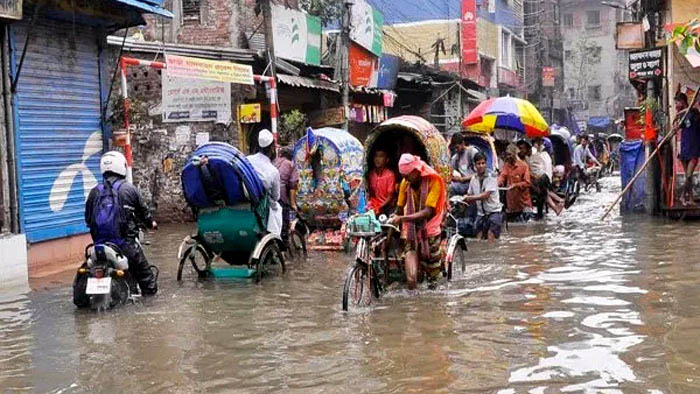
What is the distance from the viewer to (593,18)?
6116 cm

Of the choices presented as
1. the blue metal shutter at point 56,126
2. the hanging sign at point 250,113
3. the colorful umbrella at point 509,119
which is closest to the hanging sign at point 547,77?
the colorful umbrella at point 509,119

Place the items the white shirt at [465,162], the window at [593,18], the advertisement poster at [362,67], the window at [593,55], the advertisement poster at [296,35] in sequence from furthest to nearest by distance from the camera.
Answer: the window at [593,18]
the window at [593,55]
the advertisement poster at [362,67]
the advertisement poster at [296,35]
the white shirt at [465,162]

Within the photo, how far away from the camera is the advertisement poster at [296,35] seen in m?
20.8

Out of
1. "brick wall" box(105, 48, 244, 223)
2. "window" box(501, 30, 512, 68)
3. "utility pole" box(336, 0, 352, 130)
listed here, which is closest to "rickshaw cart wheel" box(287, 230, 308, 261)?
"brick wall" box(105, 48, 244, 223)

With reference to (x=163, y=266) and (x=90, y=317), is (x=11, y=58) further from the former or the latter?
(x=90, y=317)

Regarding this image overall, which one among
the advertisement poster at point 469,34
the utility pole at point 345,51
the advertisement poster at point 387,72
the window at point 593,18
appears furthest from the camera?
the window at point 593,18

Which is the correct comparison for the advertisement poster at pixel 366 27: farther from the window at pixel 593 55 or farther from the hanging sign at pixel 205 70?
the window at pixel 593 55

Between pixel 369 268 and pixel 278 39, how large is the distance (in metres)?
13.4

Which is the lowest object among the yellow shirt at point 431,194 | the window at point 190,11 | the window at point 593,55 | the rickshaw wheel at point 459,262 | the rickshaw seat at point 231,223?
the rickshaw wheel at point 459,262

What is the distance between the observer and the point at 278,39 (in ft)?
68.2

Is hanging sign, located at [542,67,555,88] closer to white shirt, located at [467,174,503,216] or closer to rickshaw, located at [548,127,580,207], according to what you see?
rickshaw, located at [548,127,580,207]

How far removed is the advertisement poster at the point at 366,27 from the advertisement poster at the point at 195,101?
22.3 feet

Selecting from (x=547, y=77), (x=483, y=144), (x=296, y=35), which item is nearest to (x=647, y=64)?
(x=483, y=144)

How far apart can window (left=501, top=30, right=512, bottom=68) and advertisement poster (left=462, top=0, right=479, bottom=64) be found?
7.31 m
